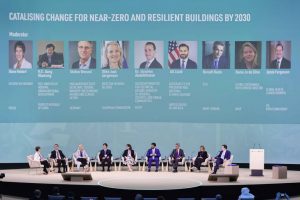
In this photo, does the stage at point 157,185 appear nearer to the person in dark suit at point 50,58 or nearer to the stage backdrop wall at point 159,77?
the stage backdrop wall at point 159,77

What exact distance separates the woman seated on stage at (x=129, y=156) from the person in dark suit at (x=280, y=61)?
15.1 ft

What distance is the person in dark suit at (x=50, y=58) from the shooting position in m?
16.6

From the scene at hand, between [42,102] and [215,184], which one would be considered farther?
[42,102]

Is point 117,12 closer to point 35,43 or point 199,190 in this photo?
point 35,43

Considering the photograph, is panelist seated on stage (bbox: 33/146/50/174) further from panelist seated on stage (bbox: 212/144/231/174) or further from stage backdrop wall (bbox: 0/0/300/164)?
panelist seated on stage (bbox: 212/144/231/174)

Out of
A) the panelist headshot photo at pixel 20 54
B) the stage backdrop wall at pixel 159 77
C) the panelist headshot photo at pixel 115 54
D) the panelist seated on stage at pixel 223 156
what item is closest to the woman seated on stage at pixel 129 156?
the stage backdrop wall at pixel 159 77

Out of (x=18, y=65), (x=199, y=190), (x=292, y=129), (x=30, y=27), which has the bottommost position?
(x=199, y=190)

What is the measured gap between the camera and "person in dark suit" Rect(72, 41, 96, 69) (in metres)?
16.6

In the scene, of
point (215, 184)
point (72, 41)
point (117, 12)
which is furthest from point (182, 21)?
point (215, 184)

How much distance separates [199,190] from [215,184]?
45cm

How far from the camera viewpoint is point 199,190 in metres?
13.0

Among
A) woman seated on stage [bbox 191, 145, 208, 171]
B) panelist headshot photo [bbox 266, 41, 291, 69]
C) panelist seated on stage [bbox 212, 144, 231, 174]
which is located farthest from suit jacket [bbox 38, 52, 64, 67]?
panelist headshot photo [bbox 266, 41, 291, 69]

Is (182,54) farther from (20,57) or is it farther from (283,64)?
(20,57)

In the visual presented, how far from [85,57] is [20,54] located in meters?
1.84
